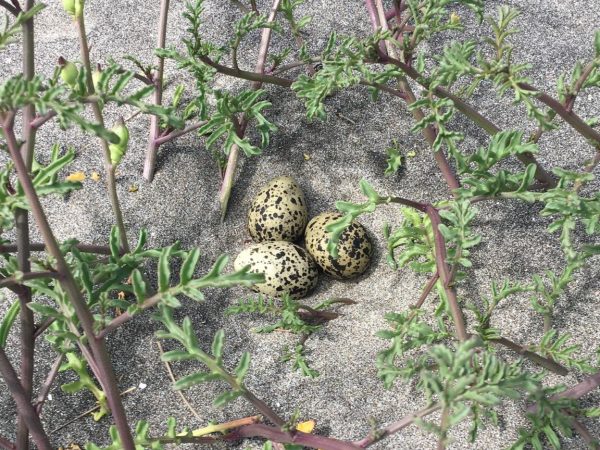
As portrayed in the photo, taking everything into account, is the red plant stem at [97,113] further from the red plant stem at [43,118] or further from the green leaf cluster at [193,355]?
the green leaf cluster at [193,355]

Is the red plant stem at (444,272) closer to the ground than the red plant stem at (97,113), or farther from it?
closer to the ground

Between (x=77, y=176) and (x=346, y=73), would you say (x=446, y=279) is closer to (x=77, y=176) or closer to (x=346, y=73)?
(x=346, y=73)

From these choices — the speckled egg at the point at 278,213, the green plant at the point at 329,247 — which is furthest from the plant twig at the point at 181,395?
the speckled egg at the point at 278,213

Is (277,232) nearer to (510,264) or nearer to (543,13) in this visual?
(510,264)

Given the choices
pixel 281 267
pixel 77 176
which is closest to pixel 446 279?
pixel 281 267

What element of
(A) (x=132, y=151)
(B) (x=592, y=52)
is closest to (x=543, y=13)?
(B) (x=592, y=52)

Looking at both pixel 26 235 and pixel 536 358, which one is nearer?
pixel 26 235

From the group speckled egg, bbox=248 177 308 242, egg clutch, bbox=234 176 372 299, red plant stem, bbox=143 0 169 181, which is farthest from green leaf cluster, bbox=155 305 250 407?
red plant stem, bbox=143 0 169 181
